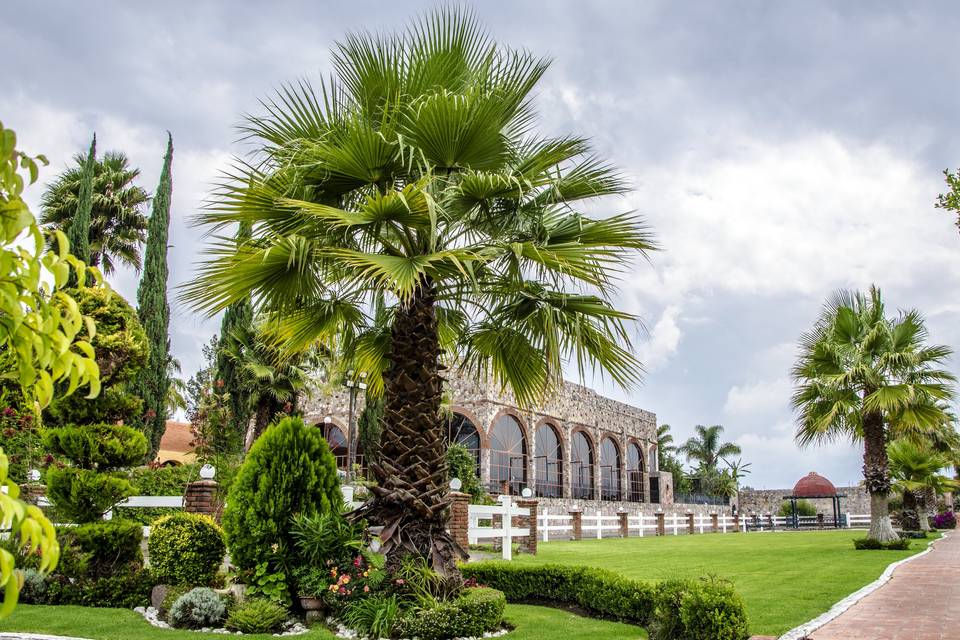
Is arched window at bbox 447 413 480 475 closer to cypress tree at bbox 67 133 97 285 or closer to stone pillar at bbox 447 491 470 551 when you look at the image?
cypress tree at bbox 67 133 97 285

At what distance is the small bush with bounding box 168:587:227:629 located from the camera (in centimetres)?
822

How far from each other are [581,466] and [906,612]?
86.5 feet

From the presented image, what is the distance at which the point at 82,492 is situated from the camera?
32.1 feet

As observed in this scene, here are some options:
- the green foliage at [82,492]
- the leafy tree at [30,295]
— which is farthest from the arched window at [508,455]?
the leafy tree at [30,295]

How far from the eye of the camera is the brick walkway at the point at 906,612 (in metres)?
7.28

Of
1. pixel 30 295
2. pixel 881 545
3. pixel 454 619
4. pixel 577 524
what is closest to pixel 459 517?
pixel 454 619

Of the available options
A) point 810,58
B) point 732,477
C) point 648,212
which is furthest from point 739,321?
point 732,477

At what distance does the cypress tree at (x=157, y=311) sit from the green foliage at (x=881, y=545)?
20239mm

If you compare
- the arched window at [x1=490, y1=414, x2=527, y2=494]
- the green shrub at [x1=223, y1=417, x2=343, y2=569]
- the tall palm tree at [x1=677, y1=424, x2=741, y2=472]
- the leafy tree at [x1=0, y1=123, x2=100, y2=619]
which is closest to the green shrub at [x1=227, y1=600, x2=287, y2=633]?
the green shrub at [x1=223, y1=417, x2=343, y2=569]

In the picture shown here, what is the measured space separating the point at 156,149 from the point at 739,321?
22340 millimetres

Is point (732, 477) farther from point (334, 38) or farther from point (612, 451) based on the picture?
point (334, 38)

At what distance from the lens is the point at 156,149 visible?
27.4 meters

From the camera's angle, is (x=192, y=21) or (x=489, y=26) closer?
(x=192, y=21)

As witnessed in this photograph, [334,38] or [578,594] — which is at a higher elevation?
[334,38]
